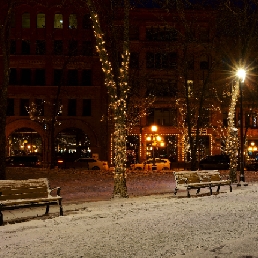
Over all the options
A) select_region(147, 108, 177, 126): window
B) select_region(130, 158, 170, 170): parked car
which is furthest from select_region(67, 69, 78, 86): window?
select_region(130, 158, 170, 170): parked car

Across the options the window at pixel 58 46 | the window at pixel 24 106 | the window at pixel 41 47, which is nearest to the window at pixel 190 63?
the window at pixel 58 46

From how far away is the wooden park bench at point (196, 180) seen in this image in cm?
1859

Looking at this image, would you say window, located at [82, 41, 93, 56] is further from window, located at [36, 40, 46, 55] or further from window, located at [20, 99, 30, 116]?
window, located at [20, 99, 30, 116]

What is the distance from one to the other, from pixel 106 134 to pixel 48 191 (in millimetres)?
43709

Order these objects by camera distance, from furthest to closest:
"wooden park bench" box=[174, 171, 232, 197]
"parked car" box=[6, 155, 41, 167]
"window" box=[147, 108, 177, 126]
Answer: "window" box=[147, 108, 177, 126] → "parked car" box=[6, 155, 41, 167] → "wooden park bench" box=[174, 171, 232, 197]

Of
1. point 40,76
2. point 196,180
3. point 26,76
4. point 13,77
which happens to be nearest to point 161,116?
point 40,76

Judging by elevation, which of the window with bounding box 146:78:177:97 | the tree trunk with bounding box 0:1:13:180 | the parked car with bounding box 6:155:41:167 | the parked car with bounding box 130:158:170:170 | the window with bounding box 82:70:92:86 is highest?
the window with bounding box 82:70:92:86

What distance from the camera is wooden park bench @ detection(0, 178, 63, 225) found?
12.1 meters

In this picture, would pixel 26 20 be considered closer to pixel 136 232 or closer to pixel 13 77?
pixel 13 77

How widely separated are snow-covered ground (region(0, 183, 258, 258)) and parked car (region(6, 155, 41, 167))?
34869mm

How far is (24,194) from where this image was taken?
41.9 feet

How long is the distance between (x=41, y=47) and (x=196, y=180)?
4267cm

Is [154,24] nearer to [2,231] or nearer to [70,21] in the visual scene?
[70,21]

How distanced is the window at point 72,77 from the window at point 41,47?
3.71 m
